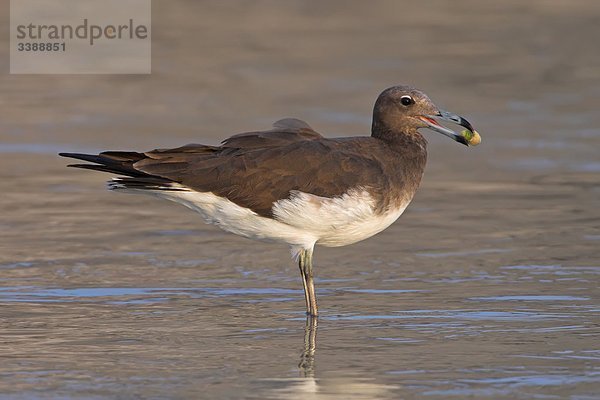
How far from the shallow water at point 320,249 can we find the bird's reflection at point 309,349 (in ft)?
0.06

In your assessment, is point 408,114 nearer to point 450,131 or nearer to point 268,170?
point 450,131

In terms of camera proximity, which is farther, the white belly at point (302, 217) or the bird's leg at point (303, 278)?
the bird's leg at point (303, 278)

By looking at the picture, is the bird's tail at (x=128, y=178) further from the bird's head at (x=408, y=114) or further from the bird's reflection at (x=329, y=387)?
the bird's reflection at (x=329, y=387)

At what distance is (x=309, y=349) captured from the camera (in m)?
8.41

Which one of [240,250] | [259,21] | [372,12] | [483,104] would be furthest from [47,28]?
[240,250]

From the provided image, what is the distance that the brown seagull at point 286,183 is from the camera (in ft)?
30.2

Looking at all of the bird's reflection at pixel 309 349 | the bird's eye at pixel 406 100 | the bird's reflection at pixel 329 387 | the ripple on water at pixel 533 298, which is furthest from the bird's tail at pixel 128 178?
the ripple on water at pixel 533 298

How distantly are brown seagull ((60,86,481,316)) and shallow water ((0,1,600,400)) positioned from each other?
0.53 metres

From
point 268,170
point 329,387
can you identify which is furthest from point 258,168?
point 329,387

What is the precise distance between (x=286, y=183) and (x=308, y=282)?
2.25ft

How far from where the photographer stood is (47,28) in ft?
67.6

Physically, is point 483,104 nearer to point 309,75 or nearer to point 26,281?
point 309,75

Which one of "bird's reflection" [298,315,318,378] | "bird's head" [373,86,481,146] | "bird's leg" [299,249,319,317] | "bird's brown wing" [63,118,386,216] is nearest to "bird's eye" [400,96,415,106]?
"bird's head" [373,86,481,146]

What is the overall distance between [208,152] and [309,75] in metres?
9.18
